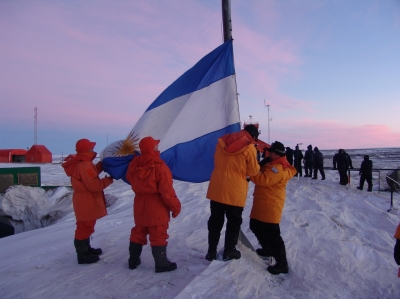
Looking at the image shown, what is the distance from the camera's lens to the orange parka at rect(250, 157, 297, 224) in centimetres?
398

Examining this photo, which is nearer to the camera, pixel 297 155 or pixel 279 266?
pixel 279 266

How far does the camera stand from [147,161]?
12.8 ft

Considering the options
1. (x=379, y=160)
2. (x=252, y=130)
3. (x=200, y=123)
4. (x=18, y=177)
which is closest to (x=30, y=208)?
(x=18, y=177)

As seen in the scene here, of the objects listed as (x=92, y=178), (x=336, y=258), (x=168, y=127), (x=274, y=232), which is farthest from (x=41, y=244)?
(x=336, y=258)

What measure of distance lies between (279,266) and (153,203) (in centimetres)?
183

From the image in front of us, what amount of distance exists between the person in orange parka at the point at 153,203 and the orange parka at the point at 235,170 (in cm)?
59

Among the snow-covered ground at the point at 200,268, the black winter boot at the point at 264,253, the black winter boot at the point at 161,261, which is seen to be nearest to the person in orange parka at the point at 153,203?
the black winter boot at the point at 161,261

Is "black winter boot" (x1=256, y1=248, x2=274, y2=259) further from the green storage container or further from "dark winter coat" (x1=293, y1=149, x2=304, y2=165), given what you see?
"dark winter coat" (x1=293, y1=149, x2=304, y2=165)

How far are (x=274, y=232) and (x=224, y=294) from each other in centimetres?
126

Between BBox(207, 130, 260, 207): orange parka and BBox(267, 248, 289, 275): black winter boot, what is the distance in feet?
2.76

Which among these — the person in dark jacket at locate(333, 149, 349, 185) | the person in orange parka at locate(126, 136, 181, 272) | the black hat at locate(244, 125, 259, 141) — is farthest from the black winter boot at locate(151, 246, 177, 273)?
the person in dark jacket at locate(333, 149, 349, 185)

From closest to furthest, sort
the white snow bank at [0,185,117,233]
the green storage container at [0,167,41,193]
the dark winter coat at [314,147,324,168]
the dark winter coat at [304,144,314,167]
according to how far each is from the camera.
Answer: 1. the white snow bank at [0,185,117,233]
2. the green storage container at [0,167,41,193]
3. the dark winter coat at [314,147,324,168]
4. the dark winter coat at [304,144,314,167]

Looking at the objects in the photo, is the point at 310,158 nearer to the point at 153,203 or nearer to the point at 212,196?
the point at 212,196

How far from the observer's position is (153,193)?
152 inches
